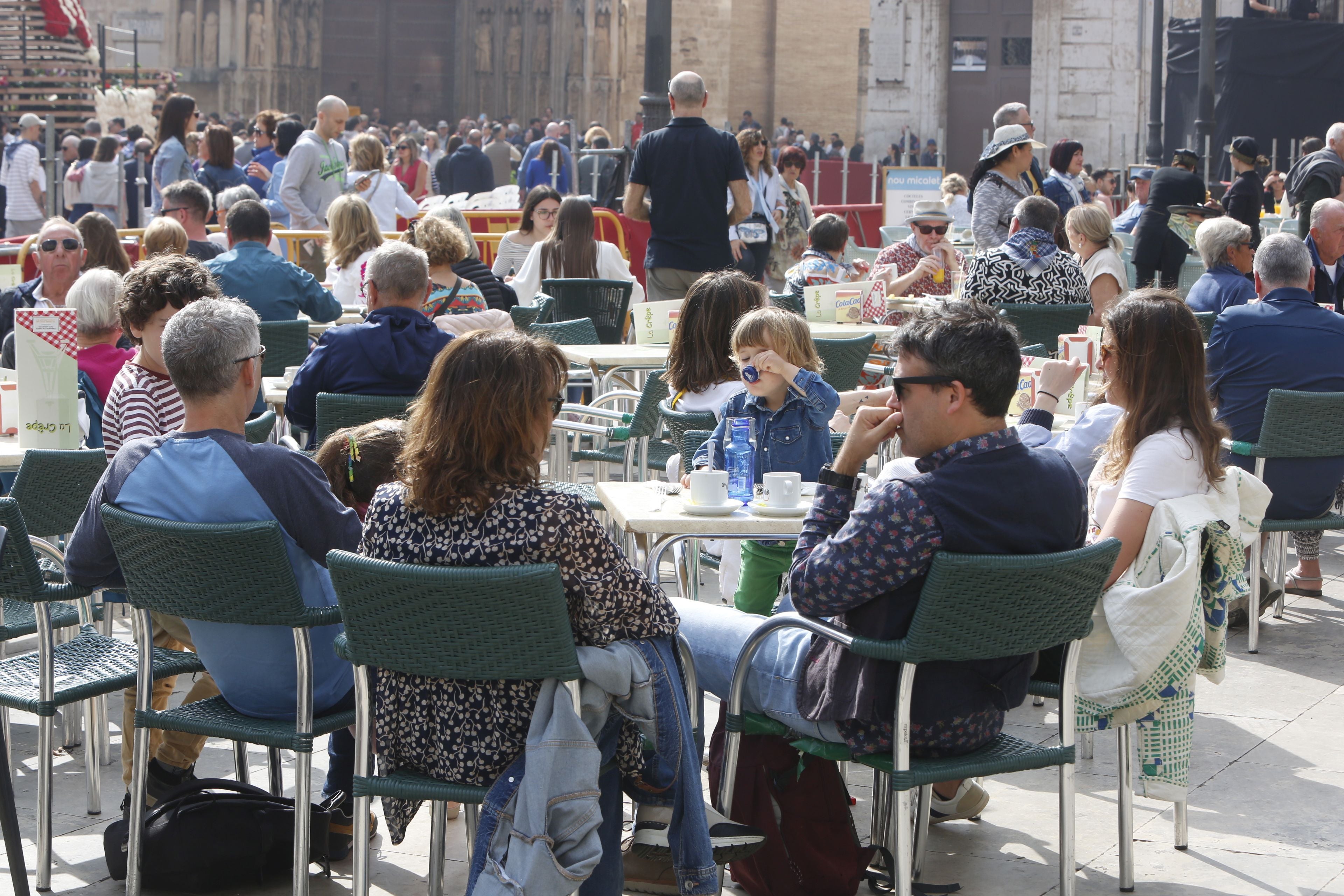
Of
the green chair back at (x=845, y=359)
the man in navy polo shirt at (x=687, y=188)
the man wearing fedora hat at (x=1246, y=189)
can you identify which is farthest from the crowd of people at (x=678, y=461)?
the man wearing fedora hat at (x=1246, y=189)

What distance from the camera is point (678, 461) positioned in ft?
15.2

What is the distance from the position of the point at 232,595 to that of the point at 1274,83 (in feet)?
62.9

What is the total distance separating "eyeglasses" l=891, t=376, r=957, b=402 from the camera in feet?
9.57

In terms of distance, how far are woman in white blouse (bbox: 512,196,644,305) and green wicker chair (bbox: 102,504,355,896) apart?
456 cm

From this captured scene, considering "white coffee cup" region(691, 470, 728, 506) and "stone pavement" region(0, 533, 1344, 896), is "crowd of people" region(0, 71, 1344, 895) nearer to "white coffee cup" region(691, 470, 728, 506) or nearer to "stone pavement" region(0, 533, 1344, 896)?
"stone pavement" region(0, 533, 1344, 896)

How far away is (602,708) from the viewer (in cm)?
274

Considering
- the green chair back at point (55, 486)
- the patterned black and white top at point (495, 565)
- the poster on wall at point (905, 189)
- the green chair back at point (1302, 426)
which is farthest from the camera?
the poster on wall at point (905, 189)

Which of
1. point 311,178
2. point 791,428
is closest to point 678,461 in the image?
point 791,428

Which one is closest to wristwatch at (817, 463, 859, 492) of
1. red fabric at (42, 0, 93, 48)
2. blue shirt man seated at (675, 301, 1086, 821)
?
blue shirt man seated at (675, 301, 1086, 821)

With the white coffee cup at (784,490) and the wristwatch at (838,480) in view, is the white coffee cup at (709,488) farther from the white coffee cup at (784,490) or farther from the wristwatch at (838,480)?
the wristwatch at (838,480)

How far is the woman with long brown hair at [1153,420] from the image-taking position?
140 inches

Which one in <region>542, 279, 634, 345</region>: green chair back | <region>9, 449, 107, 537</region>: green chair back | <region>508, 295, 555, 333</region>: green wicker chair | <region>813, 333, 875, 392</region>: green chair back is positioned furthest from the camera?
<region>542, 279, 634, 345</region>: green chair back

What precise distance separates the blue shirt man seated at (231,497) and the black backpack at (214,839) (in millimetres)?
250

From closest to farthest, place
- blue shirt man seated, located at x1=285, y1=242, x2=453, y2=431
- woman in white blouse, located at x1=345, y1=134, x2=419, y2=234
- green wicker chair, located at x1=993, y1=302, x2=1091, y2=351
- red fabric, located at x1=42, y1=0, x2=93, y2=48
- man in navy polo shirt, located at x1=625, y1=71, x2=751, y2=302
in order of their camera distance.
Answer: blue shirt man seated, located at x1=285, y1=242, x2=453, y2=431, green wicker chair, located at x1=993, y1=302, x2=1091, y2=351, man in navy polo shirt, located at x1=625, y1=71, x2=751, y2=302, woman in white blouse, located at x1=345, y1=134, x2=419, y2=234, red fabric, located at x1=42, y1=0, x2=93, y2=48
